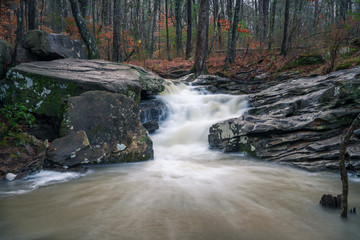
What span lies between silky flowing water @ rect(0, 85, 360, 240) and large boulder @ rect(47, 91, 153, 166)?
0.93 ft

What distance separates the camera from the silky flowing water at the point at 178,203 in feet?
7.39

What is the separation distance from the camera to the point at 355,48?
9.82m

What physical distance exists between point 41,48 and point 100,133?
449 cm

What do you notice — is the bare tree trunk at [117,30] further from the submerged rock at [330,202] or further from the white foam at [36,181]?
the submerged rock at [330,202]

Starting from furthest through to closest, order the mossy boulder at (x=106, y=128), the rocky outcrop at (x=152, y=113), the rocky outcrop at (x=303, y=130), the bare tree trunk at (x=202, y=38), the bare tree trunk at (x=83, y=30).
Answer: the bare tree trunk at (x=202, y=38) → the bare tree trunk at (x=83, y=30) → the rocky outcrop at (x=152, y=113) → the mossy boulder at (x=106, y=128) → the rocky outcrop at (x=303, y=130)

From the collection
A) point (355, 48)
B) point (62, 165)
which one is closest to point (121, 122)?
point (62, 165)

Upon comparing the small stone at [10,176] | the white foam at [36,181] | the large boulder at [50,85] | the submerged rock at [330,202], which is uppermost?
the large boulder at [50,85]

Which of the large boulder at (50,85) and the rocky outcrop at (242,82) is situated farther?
the rocky outcrop at (242,82)

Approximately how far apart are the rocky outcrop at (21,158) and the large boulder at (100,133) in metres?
0.21

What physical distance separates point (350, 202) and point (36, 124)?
5967 mm

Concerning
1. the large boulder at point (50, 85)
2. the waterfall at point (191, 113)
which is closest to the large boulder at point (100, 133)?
the large boulder at point (50, 85)

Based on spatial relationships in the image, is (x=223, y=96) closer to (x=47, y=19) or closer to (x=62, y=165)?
(x=62, y=165)

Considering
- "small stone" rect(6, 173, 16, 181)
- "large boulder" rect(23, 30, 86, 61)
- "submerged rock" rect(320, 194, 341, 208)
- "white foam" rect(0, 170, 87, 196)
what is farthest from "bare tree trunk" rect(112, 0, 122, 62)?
"submerged rock" rect(320, 194, 341, 208)

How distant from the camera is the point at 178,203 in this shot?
297cm
